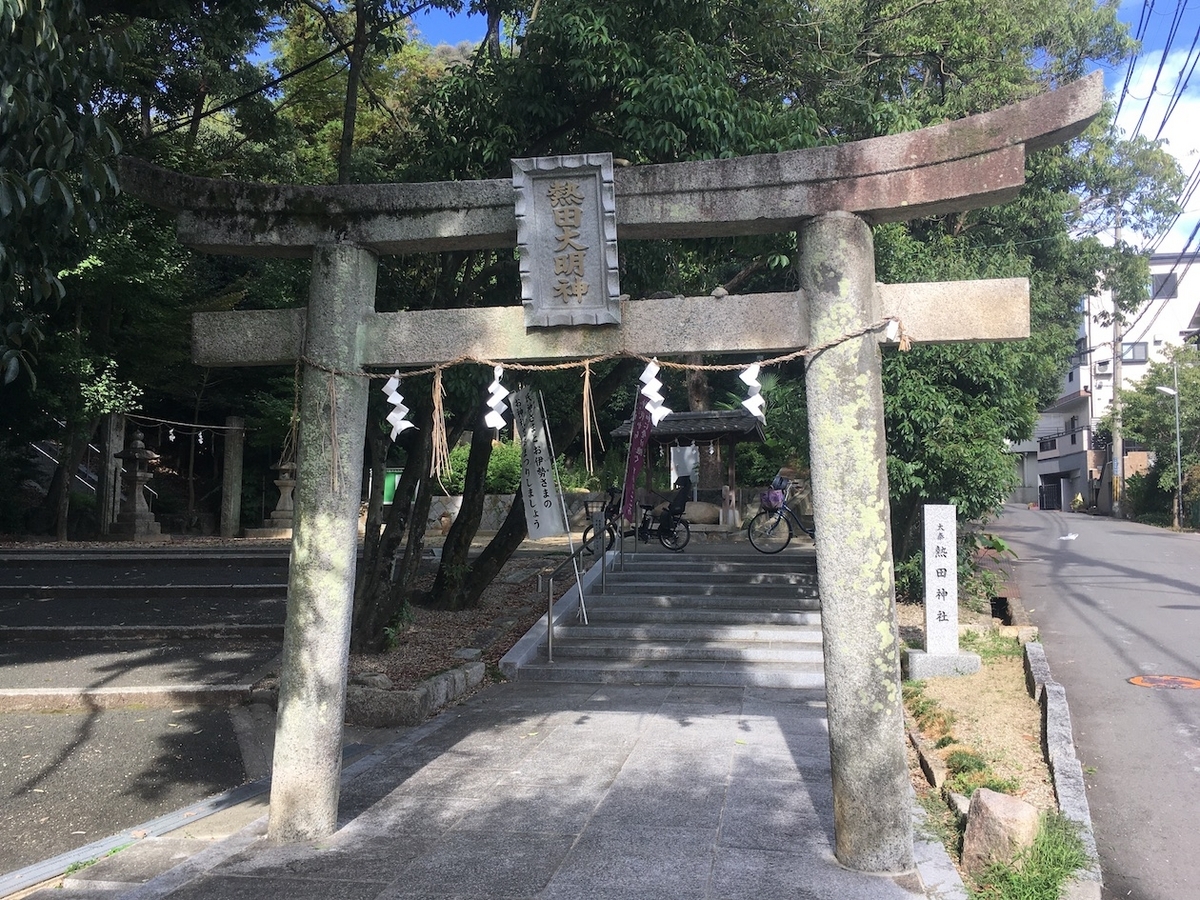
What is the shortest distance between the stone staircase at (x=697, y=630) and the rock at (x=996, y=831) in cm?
502

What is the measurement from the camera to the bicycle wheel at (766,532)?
17.4 meters

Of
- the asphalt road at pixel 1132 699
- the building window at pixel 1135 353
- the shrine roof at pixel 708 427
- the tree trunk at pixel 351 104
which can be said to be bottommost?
the asphalt road at pixel 1132 699

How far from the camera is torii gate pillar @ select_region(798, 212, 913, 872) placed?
470 centimetres

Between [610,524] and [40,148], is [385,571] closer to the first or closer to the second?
[610,524]

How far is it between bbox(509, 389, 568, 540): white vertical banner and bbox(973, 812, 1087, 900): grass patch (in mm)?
7033

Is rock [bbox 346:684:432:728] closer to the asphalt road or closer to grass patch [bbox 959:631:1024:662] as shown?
the asphalt road

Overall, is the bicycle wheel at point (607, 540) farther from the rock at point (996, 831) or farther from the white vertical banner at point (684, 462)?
the rock at point (996, 831)

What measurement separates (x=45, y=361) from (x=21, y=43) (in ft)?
55.9

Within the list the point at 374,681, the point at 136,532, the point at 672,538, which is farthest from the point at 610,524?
the point at 136,532

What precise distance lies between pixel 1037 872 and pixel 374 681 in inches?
239

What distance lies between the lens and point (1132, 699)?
9.00 m

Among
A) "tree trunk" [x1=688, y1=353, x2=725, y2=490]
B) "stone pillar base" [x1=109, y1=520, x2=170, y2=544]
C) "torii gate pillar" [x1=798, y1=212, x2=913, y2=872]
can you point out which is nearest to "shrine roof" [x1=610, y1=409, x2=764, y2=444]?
"tree trunk" [x1=688, y1=353, x2=725, y2=490]

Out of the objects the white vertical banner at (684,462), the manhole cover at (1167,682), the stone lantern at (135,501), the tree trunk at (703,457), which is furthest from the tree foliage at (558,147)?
the white vertical banner at (684,462)

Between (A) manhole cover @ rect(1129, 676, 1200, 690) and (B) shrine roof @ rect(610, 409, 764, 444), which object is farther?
(B) shrine roof @ rect(610, 409, 764, 444)
